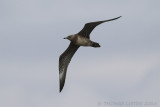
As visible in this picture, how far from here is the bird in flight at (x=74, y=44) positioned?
1994 centimetres

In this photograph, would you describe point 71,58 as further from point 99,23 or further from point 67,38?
point 99,23

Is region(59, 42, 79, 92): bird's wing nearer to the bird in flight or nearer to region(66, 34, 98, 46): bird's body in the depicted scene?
the bird in flight

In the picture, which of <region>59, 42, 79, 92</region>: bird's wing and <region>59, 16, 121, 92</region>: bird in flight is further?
<region>59, 42, 79, 92</region>: bird's wing

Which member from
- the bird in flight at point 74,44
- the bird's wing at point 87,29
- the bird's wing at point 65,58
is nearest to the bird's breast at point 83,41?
the bird in flight at point 74,44

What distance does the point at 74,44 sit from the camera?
2136cm

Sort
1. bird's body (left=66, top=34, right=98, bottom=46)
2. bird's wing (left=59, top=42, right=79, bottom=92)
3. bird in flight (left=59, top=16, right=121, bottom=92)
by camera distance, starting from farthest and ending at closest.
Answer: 1. bird's wing (left=59, top=42, right=79, bottom=92)
2. bird's body (left=66, top=34, right=98, bottom=46)
3. bird in flight (left=59, top=16, right=121, bottom=92)

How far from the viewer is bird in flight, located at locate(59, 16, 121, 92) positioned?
1994 cm

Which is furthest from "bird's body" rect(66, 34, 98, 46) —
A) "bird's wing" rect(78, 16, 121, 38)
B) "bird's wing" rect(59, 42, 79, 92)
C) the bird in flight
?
"bird's wing" rect(59, 42, 79, 92)

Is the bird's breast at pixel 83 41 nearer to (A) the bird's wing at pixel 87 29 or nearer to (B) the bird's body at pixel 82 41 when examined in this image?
(B) the bird's body at pixel 82 41

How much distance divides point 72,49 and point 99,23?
3.45 metres

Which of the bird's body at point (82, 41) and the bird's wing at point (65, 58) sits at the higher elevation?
the bird's body at point (82, 41)

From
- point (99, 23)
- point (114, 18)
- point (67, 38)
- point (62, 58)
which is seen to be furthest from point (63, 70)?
point (114, 18)

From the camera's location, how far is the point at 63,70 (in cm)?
2216

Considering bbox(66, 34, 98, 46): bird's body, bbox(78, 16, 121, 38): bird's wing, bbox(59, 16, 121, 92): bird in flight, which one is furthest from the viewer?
bbox(66, 34, 98, 46): bird's body
